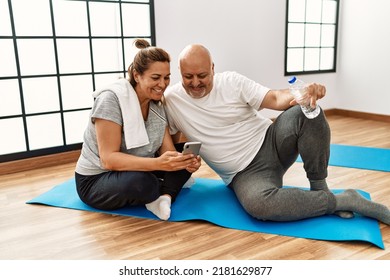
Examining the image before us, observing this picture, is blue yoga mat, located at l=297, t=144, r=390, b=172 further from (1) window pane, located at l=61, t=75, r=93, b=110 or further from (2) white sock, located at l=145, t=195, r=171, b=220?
(1) window pane, located at l=61, t=75, r=93, b=110

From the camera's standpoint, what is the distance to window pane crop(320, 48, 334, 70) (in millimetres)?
4703

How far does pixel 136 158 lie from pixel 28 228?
0.61 m

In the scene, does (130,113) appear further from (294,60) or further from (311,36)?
(311,36)

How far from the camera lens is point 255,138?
1870mm

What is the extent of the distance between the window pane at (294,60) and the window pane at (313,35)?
0.19 meters

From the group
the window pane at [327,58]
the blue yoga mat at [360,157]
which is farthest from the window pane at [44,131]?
the window pane at [327,58]

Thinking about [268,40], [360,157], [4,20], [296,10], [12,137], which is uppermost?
[296,10]

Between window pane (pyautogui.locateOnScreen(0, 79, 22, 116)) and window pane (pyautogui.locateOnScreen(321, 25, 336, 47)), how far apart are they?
11.8 feet

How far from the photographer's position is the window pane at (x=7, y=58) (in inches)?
102

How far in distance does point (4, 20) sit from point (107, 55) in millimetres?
794

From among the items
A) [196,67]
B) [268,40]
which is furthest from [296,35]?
[196,67]

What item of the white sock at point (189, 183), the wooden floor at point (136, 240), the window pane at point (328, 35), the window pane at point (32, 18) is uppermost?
the window pane at point (32, 18)

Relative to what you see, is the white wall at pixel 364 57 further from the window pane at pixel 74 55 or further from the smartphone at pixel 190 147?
the smartphone at pixel 190 147

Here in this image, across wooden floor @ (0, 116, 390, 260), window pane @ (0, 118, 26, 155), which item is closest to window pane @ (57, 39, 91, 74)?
window pane @ (0, 118, 26, 155)
